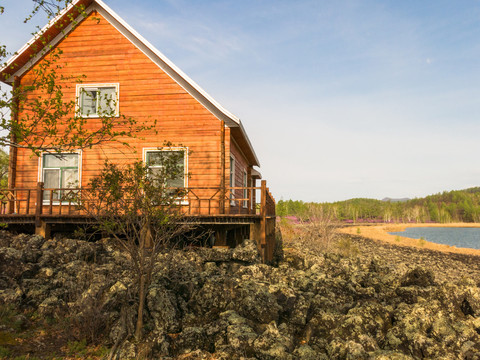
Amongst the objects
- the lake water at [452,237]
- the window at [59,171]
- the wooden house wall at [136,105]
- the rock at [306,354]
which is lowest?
the lake water at [452,237]

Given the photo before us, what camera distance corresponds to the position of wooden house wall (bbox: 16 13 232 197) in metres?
14.5

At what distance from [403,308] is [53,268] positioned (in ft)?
31.0

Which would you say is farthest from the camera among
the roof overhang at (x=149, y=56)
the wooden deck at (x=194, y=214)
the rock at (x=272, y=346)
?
the roof overhang at (x=149, y=56)

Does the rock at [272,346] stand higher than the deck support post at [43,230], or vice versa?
the deck support post at [43,230]

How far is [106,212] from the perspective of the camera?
757 cm

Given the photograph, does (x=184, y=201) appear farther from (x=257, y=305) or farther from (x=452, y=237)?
(x=452, y=237)

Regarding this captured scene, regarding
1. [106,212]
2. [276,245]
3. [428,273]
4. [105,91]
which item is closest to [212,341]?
[106,212]

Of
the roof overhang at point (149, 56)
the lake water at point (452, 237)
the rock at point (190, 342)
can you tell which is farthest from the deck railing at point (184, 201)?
the lake water at point (452, 237)

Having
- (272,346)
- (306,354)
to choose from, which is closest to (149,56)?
(272,346)

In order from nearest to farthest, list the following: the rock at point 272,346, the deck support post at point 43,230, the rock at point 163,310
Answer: the rock at point 272,346 < the rock at point 163,310 < the deck support post at point 43,230

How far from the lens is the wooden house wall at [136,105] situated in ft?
47.4

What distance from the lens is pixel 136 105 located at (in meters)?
14.9

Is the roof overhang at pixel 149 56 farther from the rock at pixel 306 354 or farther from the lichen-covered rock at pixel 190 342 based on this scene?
the rock at pixel 306 354

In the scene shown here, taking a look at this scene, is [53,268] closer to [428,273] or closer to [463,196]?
[428,273]
